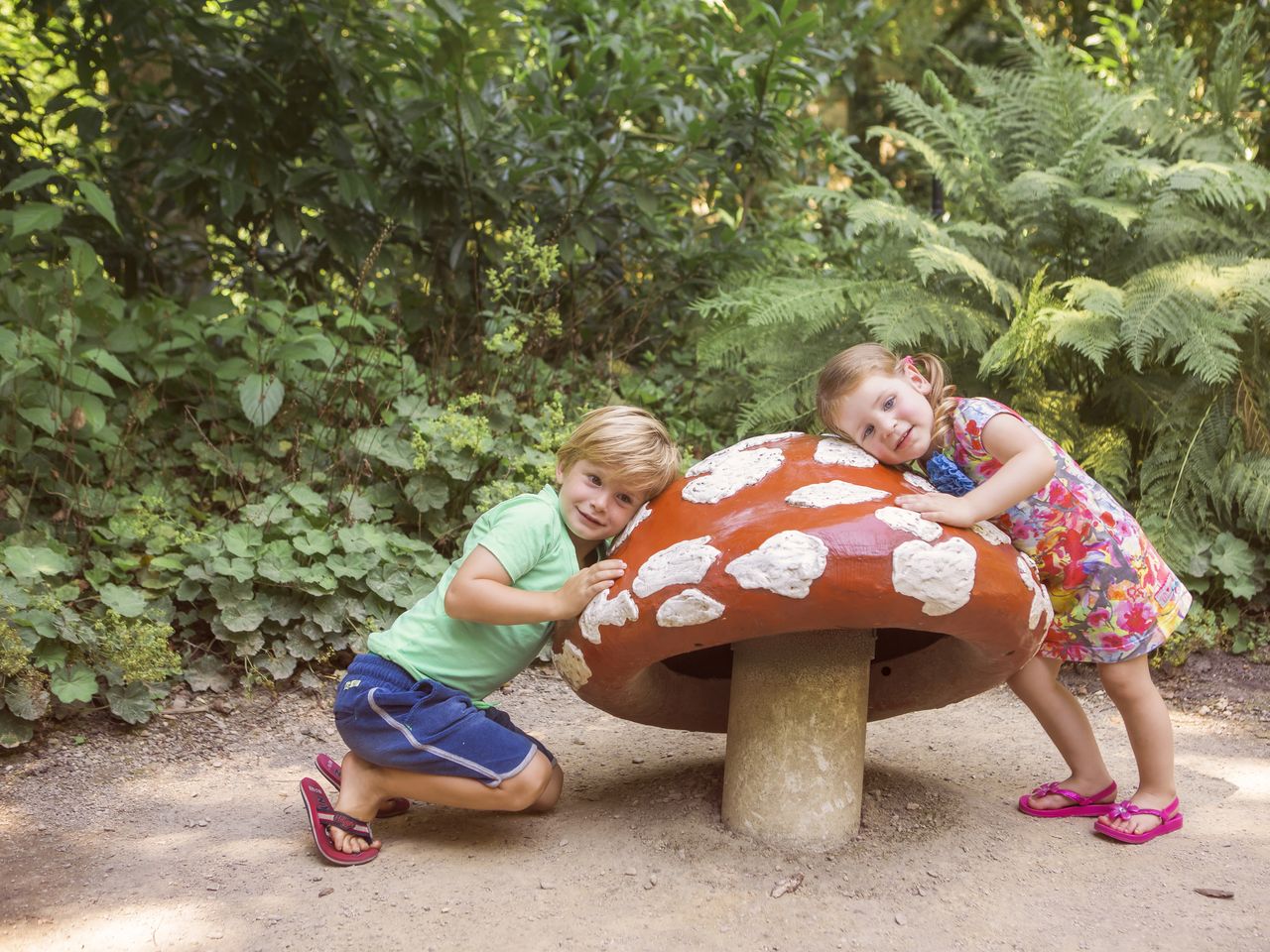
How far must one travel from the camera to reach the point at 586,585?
2.59m

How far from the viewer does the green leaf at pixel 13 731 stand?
3.47m

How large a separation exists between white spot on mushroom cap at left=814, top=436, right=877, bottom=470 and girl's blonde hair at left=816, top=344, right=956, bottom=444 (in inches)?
4.1

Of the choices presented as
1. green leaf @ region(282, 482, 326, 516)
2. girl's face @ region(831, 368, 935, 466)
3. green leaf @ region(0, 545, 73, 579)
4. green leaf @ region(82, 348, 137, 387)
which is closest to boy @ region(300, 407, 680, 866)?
girl's face @ region(831, 368, 935, 466)

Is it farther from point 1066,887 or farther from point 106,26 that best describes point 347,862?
point 106,26

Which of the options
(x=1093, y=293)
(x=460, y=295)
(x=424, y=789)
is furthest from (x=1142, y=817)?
(x=460, y=295)

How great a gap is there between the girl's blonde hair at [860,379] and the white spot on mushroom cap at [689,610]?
71 centimetres

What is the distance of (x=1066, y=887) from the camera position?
2.67 meters

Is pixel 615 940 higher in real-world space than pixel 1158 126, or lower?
lower

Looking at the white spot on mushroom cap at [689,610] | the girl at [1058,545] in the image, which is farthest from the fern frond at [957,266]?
the white spot on mushroom cap at [689,610]

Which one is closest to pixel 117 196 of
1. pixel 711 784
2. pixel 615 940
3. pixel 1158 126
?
pixel 711 784

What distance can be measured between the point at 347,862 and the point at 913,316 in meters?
3.20

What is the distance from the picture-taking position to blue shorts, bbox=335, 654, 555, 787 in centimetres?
285

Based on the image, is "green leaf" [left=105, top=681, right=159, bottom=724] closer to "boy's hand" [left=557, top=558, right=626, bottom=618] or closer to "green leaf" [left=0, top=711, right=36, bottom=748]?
"green leaf" [left=0, top=711, right=36, bottom=748]

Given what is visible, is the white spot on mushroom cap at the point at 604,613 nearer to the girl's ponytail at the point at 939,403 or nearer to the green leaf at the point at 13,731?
the girl's ponytail at the point at 939,403
